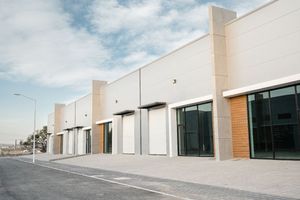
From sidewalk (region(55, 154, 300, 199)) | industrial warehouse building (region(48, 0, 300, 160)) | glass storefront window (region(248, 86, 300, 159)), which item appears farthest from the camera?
industrial warehouse building (region(48, 0, 300, 160))

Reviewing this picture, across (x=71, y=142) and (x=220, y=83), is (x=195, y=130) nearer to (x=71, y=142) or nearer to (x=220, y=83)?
(x=220, y=83)

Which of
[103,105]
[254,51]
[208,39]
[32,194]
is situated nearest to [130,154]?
[103,105]

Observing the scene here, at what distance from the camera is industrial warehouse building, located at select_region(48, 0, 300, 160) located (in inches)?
685

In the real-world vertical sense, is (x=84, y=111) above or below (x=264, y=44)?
below

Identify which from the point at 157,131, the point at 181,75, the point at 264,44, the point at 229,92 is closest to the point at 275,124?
the point at 229,92

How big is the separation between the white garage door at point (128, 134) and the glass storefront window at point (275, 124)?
16.7m

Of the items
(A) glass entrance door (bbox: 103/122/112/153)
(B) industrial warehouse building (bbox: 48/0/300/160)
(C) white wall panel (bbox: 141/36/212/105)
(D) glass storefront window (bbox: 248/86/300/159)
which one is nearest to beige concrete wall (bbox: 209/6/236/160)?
(B) industrial warehouse building (bbox: 48/0/300/160)

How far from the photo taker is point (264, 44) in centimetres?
1886

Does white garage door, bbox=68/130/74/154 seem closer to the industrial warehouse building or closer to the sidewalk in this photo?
the industrial warehouse building

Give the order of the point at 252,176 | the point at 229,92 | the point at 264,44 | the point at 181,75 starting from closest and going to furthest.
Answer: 1. the point at 252,176
2. the point at 264,44
3. the point at 229,92
4. the point at 181,75

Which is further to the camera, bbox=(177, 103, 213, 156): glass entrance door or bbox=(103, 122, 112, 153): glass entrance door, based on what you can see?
bbox=(103, 122, 112, 153): glass entrance door

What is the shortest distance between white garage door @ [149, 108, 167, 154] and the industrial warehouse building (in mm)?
88

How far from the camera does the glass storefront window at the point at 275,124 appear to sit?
16875 millimetres

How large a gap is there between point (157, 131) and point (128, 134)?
6.52 metres
